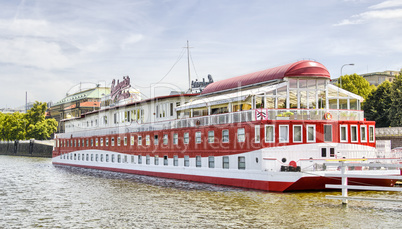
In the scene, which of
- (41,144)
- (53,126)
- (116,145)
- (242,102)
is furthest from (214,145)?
(53,126)

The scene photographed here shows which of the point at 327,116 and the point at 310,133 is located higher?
the point at 327,116

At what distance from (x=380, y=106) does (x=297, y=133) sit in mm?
46489

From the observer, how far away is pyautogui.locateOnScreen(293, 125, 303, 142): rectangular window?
29337mm

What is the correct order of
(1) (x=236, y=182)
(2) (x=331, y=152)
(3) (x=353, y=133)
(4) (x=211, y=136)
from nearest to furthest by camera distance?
(2) (x=331, y=152) → (3) (x=353, y=133) → (1) (x=236, y=182) → (4) (x=211, y=136)

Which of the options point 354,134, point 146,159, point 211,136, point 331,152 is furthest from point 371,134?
point 146,159

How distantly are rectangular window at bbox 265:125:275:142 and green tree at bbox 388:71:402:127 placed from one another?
3993 centimetres

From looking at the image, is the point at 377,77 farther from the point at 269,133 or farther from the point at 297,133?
the point at 269,133

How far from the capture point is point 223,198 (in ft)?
87.2

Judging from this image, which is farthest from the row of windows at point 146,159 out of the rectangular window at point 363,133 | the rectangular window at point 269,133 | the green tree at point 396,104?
the green tree at point 396,104

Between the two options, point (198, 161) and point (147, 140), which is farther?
point (147, 140)

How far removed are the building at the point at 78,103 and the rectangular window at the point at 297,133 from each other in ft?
334

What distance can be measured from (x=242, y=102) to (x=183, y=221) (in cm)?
1580

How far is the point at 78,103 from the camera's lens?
138875 mm

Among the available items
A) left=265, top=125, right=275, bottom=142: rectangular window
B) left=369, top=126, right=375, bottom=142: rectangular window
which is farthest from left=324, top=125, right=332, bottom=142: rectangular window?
left=265, top=125, right=275, bottom=142: rectangular window
